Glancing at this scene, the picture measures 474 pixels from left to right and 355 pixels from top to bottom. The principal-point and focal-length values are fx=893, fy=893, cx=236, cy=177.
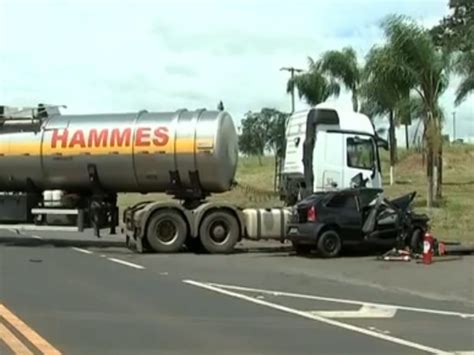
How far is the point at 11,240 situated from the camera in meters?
26.0

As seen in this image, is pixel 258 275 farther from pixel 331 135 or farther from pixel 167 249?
pixel 331 135

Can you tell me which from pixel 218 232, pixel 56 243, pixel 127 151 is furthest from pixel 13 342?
pixel 56 243

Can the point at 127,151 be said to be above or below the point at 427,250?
above

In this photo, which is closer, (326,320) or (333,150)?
(326,320)

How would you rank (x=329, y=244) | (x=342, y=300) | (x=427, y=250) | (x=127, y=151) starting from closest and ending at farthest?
(x=342, y=300) → (x=427, y=250) → (x=329, y=244) → (x=127, y=151)

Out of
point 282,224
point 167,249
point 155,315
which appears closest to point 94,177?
point 167,249

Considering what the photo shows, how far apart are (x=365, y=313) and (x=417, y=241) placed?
962 cm

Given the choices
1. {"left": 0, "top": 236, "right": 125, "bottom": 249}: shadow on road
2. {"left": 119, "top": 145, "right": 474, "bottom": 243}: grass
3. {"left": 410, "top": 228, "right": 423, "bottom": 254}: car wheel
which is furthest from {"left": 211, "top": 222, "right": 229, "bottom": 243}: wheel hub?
{"left": 410, "top": 228, "right": 423, "bottom": 254}: car wheel

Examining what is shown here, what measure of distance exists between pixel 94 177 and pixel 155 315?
12.3 metres

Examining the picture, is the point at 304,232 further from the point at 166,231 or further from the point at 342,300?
the point at 342,300

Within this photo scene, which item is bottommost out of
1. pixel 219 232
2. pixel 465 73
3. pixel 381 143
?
pixel 219 232

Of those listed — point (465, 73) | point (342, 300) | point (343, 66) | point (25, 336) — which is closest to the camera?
point (25, 336)

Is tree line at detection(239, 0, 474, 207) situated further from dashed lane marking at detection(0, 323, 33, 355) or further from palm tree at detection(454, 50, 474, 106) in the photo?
dashed lane marking at detection(0, 323, 33, 355)

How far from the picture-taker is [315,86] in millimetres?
54219
